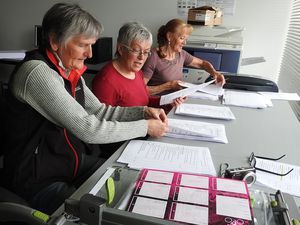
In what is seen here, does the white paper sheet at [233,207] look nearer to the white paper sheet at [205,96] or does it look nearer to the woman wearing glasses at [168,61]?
the white paper sheet at [205,96]

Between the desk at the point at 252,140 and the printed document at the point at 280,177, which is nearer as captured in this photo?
the printed document at the point at 280,177

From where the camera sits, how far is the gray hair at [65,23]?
106 cm

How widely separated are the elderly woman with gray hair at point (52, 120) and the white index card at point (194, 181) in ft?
1.25

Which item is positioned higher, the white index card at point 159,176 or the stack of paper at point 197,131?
the white index card at point 159,176

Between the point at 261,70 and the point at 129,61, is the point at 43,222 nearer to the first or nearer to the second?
the point at 129,61

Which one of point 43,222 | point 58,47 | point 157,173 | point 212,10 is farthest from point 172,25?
point 43,222

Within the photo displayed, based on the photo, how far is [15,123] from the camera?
1043 mm

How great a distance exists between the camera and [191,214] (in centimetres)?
63

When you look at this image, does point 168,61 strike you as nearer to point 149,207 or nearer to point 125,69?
point 125,69

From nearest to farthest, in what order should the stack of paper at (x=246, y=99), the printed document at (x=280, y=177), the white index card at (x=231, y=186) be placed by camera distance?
1. the white index card at (x=231, y=186)
2. the printed document at (x=280, y=177)
3. the stack of paper at (x=246, y=99)

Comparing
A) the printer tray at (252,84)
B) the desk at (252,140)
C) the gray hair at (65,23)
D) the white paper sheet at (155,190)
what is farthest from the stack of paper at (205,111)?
the white paper sheet at (155,190)

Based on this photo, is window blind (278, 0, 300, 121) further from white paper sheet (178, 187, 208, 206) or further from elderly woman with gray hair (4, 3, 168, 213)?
white paper sheet (178, 187, 208, 206)

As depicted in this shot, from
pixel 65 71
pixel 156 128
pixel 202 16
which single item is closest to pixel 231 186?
pixel 156 128

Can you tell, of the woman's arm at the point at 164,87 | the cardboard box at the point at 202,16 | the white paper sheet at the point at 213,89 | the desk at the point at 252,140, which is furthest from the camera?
the cardboard box at the point at 202,16
